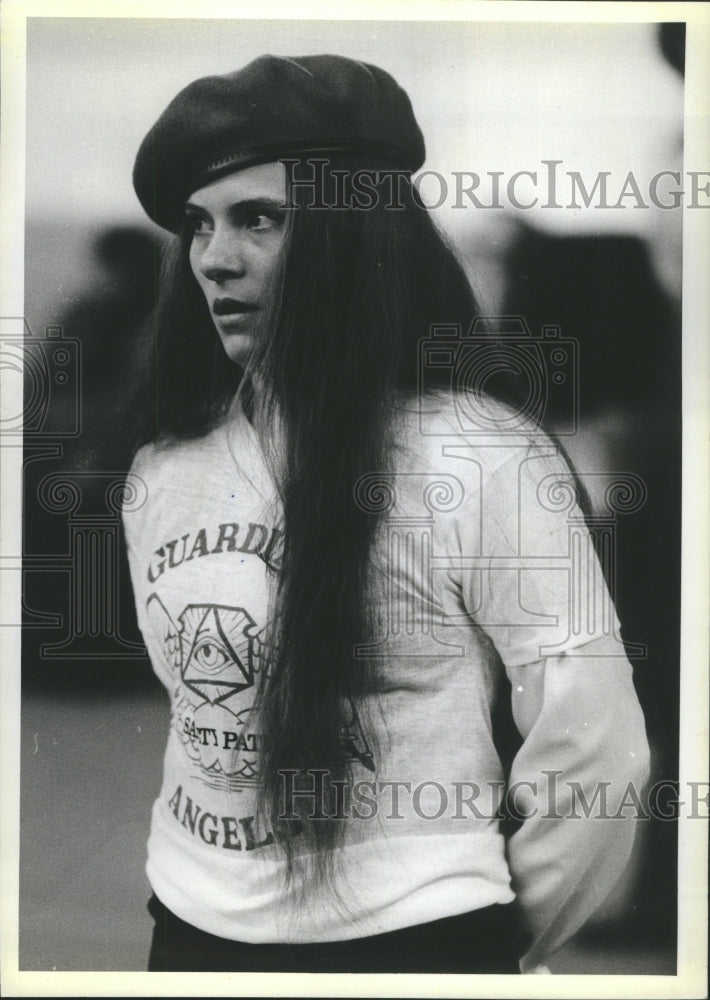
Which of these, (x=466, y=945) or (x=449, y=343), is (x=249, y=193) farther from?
(x=466, y=945)

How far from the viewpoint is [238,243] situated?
7.04 feet

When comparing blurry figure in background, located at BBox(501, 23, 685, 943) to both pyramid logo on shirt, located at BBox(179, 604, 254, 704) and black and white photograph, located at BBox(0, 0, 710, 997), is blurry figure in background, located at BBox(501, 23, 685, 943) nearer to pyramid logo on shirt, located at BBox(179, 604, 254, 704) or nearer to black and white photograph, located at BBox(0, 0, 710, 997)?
black and white photograph, located at BBox(0, 0, 710, 997)

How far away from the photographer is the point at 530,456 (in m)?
2.16

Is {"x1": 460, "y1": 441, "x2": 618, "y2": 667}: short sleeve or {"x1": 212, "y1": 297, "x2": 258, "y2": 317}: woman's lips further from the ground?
{"x1": 212, "y1": 297, "x2": 258, "y2": 317}: woman's lips

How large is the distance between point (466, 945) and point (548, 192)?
1554mm

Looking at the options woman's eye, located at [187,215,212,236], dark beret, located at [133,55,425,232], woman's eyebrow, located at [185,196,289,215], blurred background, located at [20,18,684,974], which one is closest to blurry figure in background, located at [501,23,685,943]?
blurred background, located at [20,18,684,974]

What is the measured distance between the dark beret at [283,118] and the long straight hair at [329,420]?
0.06 metres

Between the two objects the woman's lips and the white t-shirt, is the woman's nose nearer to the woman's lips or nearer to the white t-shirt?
the woman's lips

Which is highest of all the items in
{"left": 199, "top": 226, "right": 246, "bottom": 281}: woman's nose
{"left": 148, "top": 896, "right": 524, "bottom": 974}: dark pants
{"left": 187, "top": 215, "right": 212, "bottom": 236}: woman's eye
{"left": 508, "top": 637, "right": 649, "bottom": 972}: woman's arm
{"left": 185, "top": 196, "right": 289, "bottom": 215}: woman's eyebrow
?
{"left": 185, "top": 196, "right": 289, "bottom": 215}: woman's eyebrow

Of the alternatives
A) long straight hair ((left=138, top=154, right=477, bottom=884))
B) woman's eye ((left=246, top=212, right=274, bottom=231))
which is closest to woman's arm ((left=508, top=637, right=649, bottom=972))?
long straight hair ((left=138, top=154, right=477, bottom=884))

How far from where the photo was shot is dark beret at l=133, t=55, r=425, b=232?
2.13 meters

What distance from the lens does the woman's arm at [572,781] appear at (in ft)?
7.00

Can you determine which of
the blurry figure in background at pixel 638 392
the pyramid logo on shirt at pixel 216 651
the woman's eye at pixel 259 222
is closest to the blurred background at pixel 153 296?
the blurry figure in background at pixel 638 392

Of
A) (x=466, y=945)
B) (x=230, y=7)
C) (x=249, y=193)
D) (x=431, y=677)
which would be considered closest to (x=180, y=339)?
(x=249, y=193)
